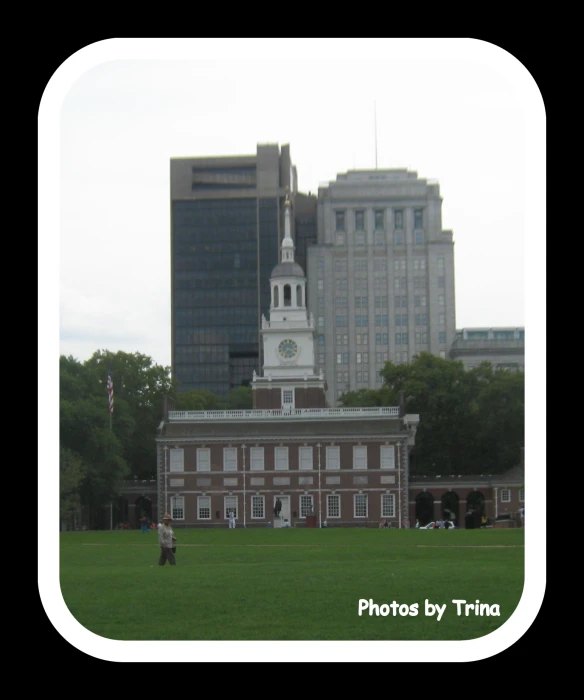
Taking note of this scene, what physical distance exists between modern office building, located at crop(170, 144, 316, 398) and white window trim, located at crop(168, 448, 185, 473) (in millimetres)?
12179

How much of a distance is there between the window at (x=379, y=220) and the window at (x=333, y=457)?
1736 centimetres

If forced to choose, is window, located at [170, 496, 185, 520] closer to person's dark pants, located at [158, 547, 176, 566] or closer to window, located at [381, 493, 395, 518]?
window, located at [381, 493, 395, 518]

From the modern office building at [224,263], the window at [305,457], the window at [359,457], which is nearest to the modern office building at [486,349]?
the window at [359,457]

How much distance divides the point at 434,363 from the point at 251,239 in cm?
1765

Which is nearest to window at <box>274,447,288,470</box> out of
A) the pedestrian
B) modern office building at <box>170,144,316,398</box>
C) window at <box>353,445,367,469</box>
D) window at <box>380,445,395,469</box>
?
window at <box>353,445,367,469</box>

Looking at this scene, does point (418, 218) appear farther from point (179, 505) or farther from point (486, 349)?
point (179, 505)

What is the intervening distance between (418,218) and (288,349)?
36.0 feet

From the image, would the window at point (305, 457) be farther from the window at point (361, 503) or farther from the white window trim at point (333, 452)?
the window at point (361, 503)

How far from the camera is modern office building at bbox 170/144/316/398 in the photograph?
2672 inches

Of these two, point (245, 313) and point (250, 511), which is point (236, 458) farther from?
point (245, 313)

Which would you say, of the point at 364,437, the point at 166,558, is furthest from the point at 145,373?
the point at 166,558

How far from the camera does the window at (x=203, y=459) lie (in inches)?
2363

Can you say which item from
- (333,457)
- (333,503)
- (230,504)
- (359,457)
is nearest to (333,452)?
Result: (333,457)

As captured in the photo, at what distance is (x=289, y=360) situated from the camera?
6350 cm
